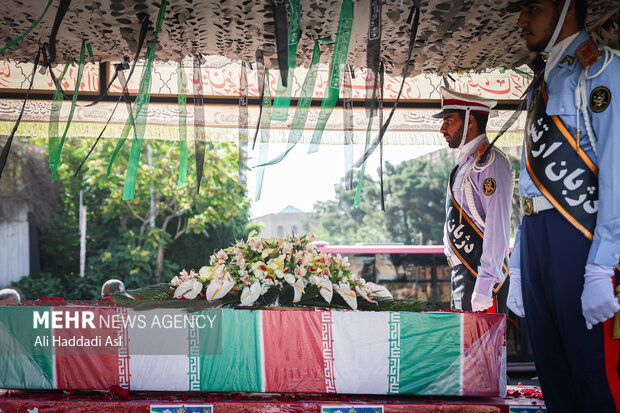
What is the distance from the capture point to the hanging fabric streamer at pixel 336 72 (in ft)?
9.73

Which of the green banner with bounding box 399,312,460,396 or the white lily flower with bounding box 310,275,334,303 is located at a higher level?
the white lily flower with bounding box 310,275,334,303

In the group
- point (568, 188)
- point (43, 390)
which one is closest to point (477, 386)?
point (568, 188)

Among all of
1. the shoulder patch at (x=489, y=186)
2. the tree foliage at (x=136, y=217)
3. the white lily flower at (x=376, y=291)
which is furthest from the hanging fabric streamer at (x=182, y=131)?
the tree foliage at (x=136, y=217)

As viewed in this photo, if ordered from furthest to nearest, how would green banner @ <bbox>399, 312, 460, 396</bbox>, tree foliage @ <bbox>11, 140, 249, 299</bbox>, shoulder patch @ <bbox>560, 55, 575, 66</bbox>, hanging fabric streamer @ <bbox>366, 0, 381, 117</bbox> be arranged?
tree foliage @ <bbox>11, 140, 249, 299</bbox>
hanging fabric streamer @ <bbox>366, 0, 381, 117</bbox>
green banner @ <bbox>399, 312, 460, 396</bbox>
shoulder patch @ <bbox>560, 55, 575, 66</bbox>

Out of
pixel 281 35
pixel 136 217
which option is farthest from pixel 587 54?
pixel 136 217

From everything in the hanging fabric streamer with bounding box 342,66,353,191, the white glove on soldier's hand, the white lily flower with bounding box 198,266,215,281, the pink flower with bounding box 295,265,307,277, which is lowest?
the white glove on soldier's hand

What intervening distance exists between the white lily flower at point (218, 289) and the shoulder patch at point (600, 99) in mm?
2141

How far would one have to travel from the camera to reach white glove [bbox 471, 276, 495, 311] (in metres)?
3.50

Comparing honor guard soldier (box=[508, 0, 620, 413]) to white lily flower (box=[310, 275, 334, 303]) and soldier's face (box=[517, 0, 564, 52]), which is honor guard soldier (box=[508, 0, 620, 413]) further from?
white lily flower (box=[310, 275, 334, 303])

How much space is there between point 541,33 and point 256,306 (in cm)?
207

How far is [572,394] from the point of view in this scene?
2152mm

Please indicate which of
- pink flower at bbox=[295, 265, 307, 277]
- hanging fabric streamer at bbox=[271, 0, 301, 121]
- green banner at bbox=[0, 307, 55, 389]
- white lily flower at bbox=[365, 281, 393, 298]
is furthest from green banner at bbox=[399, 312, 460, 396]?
green banner at bbox=[0, 307, 55, 389]

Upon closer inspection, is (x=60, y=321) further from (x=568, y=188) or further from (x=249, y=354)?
(x=568, y=188)

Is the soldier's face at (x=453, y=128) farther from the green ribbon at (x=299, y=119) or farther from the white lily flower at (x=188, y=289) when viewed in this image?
the white lily flower at (x=188, y=289)
